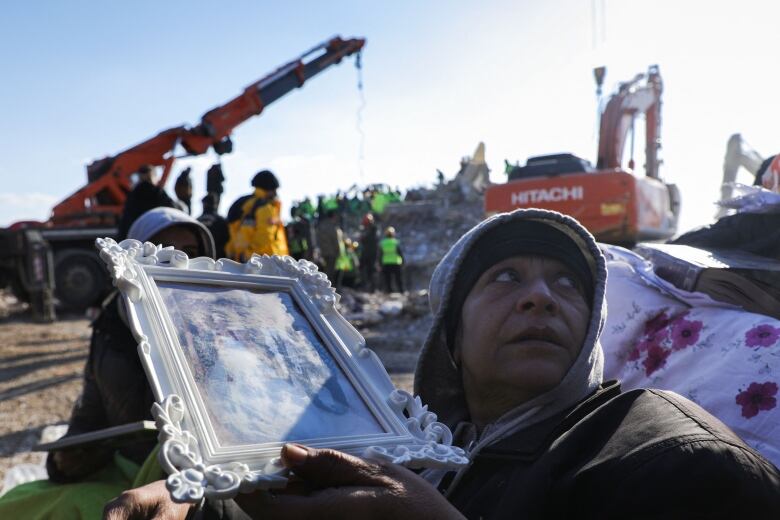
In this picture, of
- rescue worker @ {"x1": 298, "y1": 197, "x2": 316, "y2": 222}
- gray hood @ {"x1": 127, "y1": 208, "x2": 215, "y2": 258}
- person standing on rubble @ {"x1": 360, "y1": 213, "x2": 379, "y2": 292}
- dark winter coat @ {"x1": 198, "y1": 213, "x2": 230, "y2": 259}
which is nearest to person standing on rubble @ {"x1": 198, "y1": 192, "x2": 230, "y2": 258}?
dark winter coat @ {"x1": 198, "y1": 213, "x2": 230, "y2": 259}

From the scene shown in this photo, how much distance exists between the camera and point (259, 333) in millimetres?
1375

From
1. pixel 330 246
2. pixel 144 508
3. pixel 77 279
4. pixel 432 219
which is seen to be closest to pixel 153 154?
pixel 77 279

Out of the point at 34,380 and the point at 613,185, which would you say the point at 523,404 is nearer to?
the point at 34,380

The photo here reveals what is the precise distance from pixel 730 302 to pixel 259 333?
1644 mm

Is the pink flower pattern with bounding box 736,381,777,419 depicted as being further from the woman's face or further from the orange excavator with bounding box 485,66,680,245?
the orange excavator with bounding box 485,66,680,245

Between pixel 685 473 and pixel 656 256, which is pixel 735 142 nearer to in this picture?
pixel 656 256

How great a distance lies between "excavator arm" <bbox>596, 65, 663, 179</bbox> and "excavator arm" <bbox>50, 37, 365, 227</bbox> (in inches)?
264

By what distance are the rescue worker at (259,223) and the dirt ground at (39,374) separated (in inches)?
72.5

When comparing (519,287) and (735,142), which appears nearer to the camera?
(519,287)

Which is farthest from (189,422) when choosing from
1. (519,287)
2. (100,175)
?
(100,175)

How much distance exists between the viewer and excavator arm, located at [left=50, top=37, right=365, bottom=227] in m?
11.9

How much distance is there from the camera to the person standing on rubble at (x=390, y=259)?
13.8 meters

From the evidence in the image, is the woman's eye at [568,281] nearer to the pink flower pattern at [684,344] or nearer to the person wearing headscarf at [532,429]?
the person wearing headscarf at [532,429]

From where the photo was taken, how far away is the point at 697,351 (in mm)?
2014
